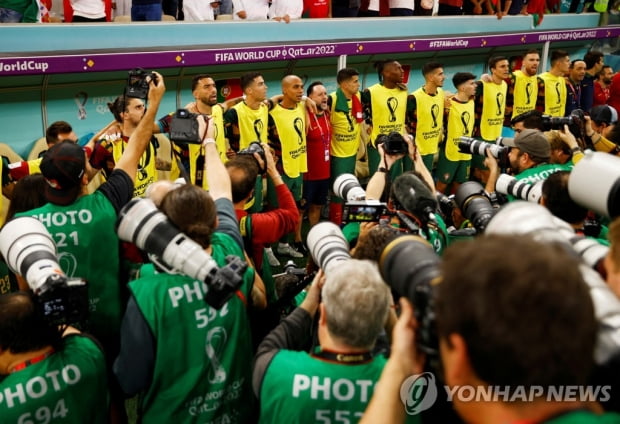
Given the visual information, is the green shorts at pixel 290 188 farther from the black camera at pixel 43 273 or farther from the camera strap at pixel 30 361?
the camera strap at pixel 30 361

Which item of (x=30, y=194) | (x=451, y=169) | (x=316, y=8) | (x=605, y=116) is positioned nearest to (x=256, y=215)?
(x=30, y=194)

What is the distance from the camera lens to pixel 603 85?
9164 mm

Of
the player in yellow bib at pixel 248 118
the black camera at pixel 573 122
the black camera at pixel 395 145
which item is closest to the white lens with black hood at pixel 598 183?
the black camera at pixel 395 145

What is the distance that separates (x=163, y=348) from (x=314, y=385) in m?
0.59

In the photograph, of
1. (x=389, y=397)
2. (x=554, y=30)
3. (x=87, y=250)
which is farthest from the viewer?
(x=554, y=30)

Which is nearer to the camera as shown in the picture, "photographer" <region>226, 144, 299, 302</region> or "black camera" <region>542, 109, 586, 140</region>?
"photographer" <region>226, 144, 299, 302</region>

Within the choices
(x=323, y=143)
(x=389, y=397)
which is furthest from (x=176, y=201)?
(x=323, y=143)

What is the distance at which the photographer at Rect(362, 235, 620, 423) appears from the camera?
42.4 inches

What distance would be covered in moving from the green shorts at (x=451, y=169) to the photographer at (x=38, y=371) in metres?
5.92

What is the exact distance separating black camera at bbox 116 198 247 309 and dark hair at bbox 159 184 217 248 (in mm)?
76

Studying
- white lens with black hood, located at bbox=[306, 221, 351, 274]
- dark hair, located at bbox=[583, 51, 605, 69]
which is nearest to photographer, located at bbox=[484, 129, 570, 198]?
white lens with black hood, located at bbox=[306, 221, 351, 274]

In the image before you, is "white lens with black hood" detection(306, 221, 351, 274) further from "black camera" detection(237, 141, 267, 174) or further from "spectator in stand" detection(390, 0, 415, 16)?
"spectator in stand" detection(390, 0, 415, 16)

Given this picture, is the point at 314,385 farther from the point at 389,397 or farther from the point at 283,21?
the point at 283,21

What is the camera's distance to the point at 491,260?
1125 mm
